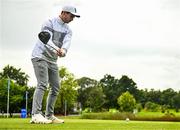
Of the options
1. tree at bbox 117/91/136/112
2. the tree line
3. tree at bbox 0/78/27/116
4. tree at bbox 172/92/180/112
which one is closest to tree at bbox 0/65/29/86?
the tree line

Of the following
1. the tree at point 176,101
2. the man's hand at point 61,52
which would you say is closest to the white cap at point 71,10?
the man's hand at point 61,52

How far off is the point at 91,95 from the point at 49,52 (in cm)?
9746

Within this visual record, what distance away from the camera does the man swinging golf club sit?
304 inches

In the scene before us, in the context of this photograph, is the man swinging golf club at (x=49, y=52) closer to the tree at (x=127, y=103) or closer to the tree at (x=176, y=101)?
the tree at (x=127, y=103)

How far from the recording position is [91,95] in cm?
10506

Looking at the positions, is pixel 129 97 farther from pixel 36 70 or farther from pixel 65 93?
pixel 36 70

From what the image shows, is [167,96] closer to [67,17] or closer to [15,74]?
[15,74]

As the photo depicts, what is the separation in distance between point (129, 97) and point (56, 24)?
77352 millimetres

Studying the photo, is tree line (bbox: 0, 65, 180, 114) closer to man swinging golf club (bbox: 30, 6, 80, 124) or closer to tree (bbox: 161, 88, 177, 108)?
tree (bbox: 161, 88, 177, 108)

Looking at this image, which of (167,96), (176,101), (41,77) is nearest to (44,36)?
(41,77)

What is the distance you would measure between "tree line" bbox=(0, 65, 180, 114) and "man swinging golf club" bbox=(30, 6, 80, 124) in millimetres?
48298

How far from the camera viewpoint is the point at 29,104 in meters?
78.9

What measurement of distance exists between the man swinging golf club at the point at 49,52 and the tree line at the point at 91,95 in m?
48.3

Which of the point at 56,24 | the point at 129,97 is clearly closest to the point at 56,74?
the point at 56,24
